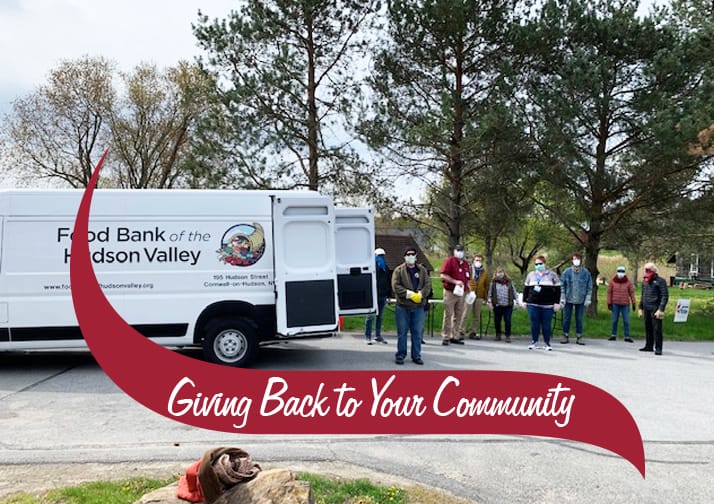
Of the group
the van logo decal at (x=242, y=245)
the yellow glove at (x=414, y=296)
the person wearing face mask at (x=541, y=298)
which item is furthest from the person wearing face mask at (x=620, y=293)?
the van logo decal at (x=242, y=245)

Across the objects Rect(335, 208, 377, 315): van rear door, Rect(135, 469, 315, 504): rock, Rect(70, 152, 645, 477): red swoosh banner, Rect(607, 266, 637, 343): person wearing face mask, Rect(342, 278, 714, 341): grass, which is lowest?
Rect(342, 278, 714, 341): grass

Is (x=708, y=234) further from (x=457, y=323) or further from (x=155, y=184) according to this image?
(x=155, y=184)

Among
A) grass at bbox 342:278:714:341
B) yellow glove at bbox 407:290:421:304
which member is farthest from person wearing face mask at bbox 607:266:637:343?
yellow glove at bbox 407:290:421:304

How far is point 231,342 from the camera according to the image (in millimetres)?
8312

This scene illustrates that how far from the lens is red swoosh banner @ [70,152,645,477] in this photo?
5668 mm

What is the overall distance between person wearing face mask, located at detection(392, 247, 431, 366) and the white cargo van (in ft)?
3.37

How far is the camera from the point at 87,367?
8703 mm

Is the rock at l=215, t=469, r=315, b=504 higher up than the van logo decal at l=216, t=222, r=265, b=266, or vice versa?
the van logo decal at l=216, t=222, r=265, b=266

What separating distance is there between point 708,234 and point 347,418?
51.7 ft

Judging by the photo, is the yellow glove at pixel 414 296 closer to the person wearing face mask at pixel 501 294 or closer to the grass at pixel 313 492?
the person wearing face mask at pixel 501 294

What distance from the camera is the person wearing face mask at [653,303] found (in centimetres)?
1077

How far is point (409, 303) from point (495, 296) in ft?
11.9

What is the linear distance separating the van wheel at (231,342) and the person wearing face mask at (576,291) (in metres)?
6.87

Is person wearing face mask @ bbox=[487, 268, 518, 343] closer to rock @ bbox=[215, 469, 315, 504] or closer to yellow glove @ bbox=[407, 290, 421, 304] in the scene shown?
yellow glove @ bbox=[407, 290, 421, 304]
